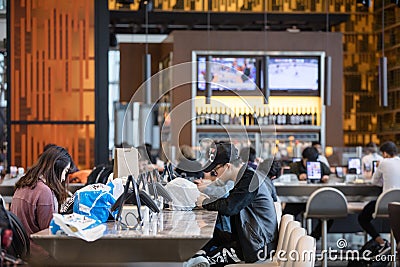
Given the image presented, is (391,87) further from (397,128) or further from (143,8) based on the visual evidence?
(143,8)

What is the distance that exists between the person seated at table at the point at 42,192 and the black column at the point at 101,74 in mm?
6532

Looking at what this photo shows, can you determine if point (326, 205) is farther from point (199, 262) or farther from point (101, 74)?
point (101, 74)

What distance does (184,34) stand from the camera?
605 inches

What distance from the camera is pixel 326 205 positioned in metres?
9.14

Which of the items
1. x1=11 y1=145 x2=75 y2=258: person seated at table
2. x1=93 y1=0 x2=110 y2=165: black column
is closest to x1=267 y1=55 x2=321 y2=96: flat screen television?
x1=93 y1=0 x2=110 y2=165: black column

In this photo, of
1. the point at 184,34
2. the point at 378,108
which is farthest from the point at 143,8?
the point at 378,108

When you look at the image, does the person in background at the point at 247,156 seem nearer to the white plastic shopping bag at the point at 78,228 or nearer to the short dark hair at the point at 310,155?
the short dark hair at the point at 310,155

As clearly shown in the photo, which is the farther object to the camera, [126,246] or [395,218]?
[395,218]

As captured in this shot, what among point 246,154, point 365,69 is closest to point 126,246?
point 246,154

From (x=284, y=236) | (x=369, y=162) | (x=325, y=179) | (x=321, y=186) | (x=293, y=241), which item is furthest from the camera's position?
(x=369, y=162)

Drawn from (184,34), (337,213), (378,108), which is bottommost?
(337,213)

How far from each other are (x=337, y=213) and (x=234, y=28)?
31.6ft

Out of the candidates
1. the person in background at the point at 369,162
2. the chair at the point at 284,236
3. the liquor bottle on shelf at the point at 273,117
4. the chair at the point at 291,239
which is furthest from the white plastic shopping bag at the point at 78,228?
the liquor bottle on shelf at the point at 273,117

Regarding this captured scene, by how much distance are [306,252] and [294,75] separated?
11.5 metres
